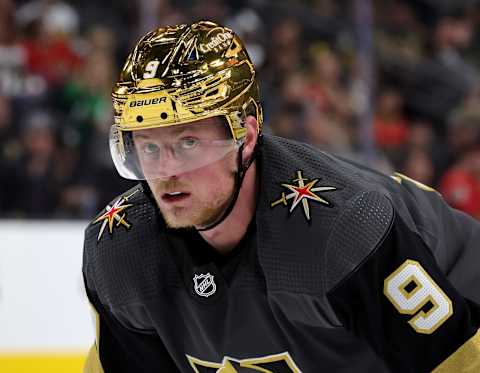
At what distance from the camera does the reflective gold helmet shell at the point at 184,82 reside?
6.21 ft

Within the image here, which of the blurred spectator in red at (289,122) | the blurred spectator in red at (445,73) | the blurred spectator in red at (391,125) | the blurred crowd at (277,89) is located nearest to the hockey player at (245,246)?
the blurred crowd at (277,89)

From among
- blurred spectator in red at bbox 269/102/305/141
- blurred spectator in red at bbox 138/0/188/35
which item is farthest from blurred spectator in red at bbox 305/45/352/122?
blurred spectator in red at bbox 138/0/188/35

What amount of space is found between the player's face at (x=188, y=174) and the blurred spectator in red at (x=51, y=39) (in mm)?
3307

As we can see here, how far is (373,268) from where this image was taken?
1.88 meters

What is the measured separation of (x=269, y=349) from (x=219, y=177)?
0.39 meters

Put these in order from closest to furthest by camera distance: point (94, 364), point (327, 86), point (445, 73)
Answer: point (94, 364), point (327, 86), point (445, 73)

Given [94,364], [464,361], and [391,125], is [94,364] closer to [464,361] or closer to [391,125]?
[464,361]

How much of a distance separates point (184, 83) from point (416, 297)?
614mm

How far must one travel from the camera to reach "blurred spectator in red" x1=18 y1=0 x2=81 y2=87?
518 centimetres

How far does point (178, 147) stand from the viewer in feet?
6.35

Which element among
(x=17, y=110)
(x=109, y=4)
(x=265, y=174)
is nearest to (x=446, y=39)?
(x=109, y=4)

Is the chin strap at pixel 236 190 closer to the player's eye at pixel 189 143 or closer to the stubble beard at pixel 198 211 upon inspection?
the stubble beard at pixel 198 211

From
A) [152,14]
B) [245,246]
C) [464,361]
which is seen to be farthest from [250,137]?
[152,14]

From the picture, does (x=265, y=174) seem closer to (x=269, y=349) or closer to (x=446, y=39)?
(x=269, y=349)
